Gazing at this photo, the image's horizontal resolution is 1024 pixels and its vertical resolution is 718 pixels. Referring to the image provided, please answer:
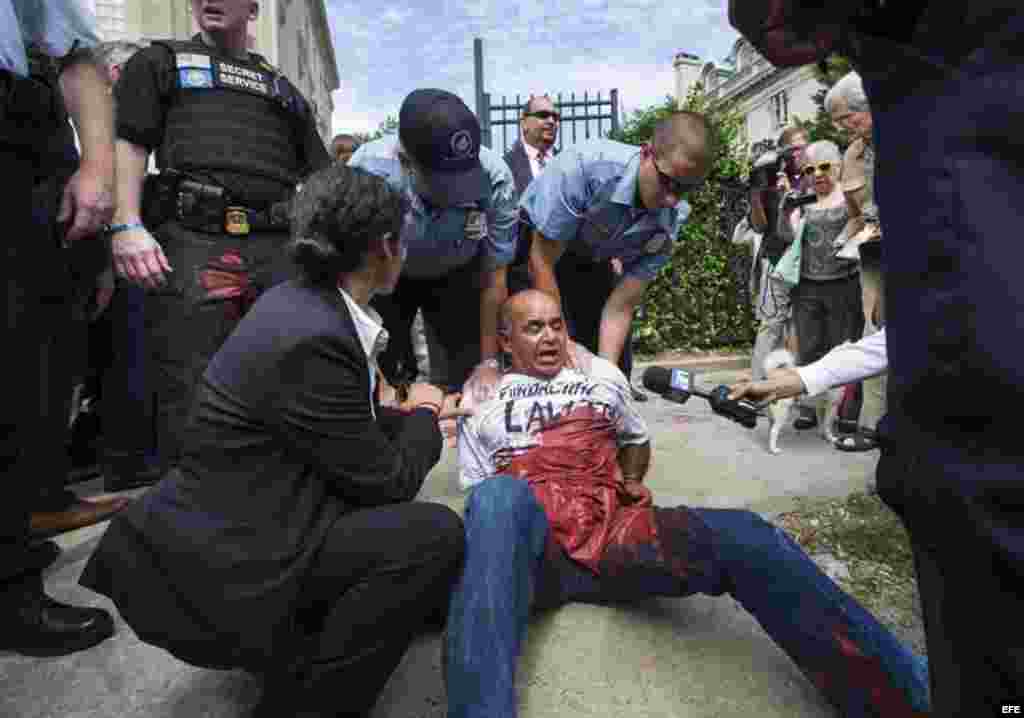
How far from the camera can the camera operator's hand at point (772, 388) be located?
1735 mm

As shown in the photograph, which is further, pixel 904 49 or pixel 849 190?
pixel 849 190

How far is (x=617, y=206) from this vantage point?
Result: 300 cm

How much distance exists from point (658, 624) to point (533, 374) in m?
0.94

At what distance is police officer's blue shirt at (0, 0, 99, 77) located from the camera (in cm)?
158

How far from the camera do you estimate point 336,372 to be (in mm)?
1491

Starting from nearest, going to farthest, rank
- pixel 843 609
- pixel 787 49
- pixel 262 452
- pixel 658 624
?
pixel 787 49
pixel 262 452
pixel 843 609
pixel 658 624

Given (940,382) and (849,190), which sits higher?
(849,190)

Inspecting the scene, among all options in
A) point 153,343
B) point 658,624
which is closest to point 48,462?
point 153,343

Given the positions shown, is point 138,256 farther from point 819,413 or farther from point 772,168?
point 772,168

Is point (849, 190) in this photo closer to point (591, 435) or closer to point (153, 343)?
point (591, 435)

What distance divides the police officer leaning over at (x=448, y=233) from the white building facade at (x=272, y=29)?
3.84 ft

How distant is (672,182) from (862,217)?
160 cm

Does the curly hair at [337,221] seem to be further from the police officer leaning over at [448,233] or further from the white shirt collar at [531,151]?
the white shirt collar at [531,151]

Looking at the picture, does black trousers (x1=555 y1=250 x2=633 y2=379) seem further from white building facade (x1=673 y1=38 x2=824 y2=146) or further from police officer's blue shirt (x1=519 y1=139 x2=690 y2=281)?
white building facade (x1=673 y1=38 x2=824 y2=146)
